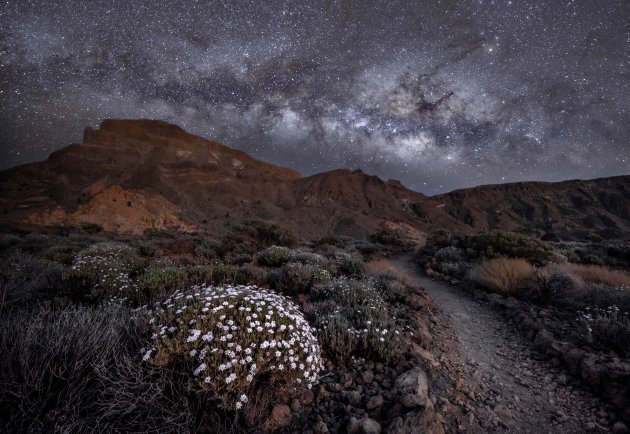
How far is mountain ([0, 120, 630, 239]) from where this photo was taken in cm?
4509

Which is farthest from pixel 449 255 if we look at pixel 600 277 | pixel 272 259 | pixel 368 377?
pixel 368 377

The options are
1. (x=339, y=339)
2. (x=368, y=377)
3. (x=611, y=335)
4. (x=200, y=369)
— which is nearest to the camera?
(x=200, y=369)

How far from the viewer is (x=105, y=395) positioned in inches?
101

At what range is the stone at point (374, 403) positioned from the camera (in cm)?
310

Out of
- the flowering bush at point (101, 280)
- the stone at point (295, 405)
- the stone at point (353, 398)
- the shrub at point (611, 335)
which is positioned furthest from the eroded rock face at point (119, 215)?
the shrub at point (611, 335)

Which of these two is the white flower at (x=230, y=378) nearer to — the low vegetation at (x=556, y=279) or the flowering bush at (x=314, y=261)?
the low vegetation at (x=556, y=279)

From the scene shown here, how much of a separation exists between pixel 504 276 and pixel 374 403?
7296mm

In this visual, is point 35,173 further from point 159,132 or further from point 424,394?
point 424,394

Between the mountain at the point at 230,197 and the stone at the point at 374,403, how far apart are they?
43934mm

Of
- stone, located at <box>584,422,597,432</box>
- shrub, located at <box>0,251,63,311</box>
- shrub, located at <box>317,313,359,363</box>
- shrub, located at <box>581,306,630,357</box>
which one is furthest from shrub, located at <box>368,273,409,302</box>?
shrub, located at <box>0,251,63,311</box>

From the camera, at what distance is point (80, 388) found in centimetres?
252

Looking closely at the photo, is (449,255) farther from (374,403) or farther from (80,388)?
(80,388)

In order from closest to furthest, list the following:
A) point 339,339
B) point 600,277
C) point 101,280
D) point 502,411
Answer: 1. point 502,411
2. point 339,339
3. point 101,280
4. point 600,277

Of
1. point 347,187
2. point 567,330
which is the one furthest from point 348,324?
point 347,187
